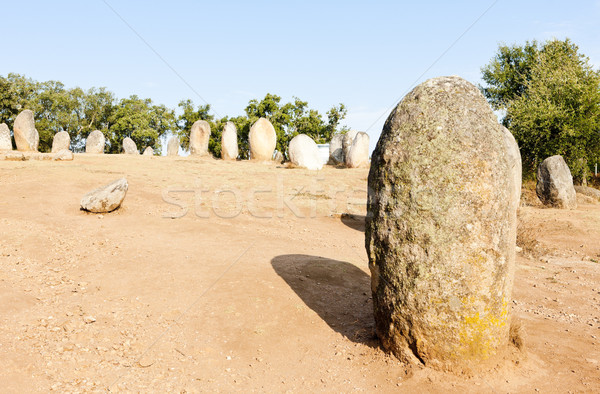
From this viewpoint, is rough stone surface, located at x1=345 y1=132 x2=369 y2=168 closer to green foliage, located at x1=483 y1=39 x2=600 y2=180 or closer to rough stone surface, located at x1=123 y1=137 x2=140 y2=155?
green foliage, located at x1=483 y1=39 x2=600 y2=180

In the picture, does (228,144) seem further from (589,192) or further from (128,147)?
(589,192)

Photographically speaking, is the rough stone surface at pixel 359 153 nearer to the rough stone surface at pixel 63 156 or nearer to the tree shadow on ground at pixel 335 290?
the rough stone surface at pixel 63 156

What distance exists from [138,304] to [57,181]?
10946mm

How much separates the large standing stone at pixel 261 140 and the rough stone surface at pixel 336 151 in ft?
20.9

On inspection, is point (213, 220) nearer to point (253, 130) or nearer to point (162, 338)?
point (162, 338)

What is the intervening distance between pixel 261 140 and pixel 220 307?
76.5 ft

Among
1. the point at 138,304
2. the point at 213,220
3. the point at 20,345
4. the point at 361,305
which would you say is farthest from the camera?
the point at 213,220

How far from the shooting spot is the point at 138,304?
628cm

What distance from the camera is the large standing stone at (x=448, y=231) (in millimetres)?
4508

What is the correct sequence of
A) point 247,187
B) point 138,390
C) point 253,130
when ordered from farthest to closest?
point 253,130
point 247,187
point 138,390

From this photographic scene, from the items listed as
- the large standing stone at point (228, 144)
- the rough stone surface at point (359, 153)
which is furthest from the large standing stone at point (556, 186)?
the large standing stone at point (228, 144)

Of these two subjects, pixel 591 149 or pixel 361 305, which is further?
pixel 591 149

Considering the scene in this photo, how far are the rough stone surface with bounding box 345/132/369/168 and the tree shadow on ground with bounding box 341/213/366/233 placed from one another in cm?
1458

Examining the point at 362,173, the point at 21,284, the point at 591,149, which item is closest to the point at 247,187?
the point at 362,173
